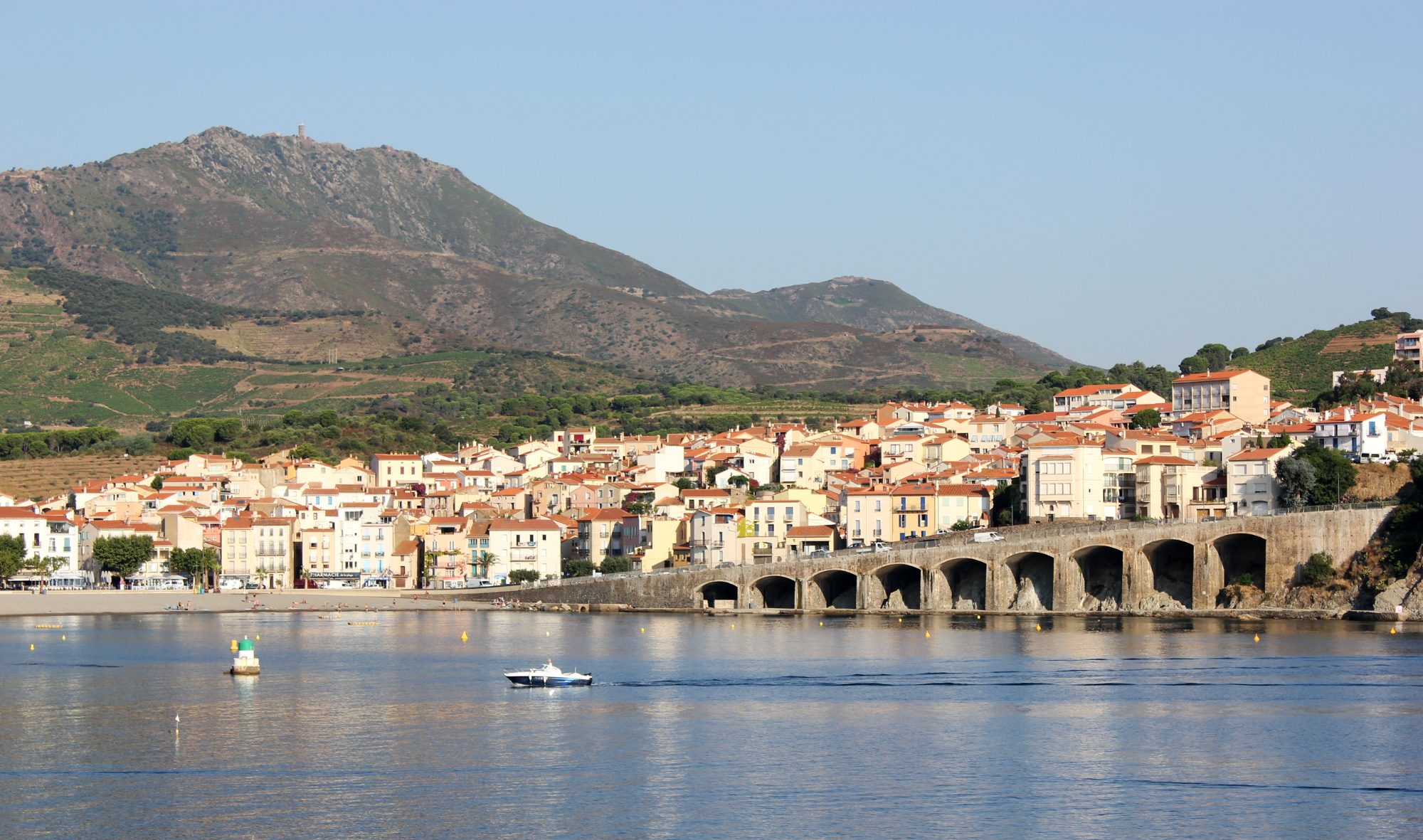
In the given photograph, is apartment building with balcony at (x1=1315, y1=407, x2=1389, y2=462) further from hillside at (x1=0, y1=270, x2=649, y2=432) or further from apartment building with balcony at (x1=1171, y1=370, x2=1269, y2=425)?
hillside at (x1=0, y1=270, x2=649, y2=432)

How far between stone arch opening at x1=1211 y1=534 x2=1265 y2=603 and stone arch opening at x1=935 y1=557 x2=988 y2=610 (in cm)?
1019

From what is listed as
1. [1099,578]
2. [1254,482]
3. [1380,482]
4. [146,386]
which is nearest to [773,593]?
[1099,578]

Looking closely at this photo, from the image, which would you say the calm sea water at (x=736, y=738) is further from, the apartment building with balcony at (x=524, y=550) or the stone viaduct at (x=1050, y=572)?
the apartment building with balcony at (x=524, y=550)

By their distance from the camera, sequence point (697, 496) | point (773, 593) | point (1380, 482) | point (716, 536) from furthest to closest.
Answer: point (697, 496), point (716, 536), point (773, 593), point (1380, 482)

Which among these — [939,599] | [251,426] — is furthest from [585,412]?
[939,599]

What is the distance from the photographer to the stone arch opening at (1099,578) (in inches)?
3118

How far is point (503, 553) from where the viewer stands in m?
97.1

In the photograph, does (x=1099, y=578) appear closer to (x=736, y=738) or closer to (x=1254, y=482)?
(x=1254, y=482)

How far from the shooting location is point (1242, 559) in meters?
78.2

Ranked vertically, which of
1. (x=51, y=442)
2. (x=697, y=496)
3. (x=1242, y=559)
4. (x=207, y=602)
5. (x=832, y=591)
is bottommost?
(x=207, y=602)

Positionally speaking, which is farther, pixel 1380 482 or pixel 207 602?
pixel 207 602

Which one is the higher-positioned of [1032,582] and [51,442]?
[51,442]

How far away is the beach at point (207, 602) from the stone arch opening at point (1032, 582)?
26.0 m

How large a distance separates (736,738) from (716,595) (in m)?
43.8
